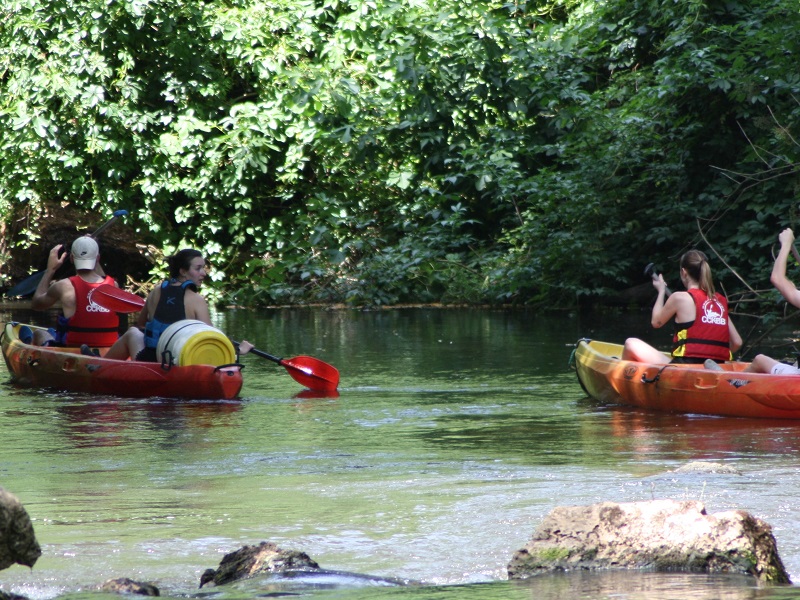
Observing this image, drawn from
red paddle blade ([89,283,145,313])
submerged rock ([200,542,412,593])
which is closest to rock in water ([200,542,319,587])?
submerged rock ([200,542,412,593])

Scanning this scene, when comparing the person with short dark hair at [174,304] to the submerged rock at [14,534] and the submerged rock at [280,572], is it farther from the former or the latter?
the submerged rock at [14,534]

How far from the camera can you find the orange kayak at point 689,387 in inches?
311

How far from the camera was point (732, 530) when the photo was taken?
13.0ft

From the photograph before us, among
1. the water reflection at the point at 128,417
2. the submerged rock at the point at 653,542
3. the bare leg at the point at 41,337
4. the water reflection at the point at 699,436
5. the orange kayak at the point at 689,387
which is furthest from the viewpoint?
the bare leg at the point at 41,337

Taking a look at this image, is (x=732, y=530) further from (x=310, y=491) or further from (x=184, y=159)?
(x=184, y=159)

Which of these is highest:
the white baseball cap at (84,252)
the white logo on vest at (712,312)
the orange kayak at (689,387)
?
the white baseball cap at (84,252)

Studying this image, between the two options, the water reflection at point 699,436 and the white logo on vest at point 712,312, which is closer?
the water reflection at point 699,436

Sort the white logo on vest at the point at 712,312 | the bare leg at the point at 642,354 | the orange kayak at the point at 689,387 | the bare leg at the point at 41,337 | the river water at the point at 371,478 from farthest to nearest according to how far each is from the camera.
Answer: the bare leg at the point at 41,337 < the bare leg at the point at 642,354 < the white logo on vest at the point at 712,312 < the orange kayak at the point at 689,387 < the river water at the point at 371,478

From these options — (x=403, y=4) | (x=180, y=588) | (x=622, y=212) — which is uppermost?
(x=403, y=4)

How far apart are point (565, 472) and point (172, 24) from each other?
16102 millimetres

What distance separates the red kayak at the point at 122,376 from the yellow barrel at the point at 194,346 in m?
0.09

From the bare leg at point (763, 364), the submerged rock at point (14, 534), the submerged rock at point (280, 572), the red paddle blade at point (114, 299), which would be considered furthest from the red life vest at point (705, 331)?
the submerged rock at point (14, 534)

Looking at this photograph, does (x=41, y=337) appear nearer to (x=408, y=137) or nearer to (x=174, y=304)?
(x=174, y=304)

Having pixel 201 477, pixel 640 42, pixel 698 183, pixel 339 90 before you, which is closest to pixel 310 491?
pixel 201 477
